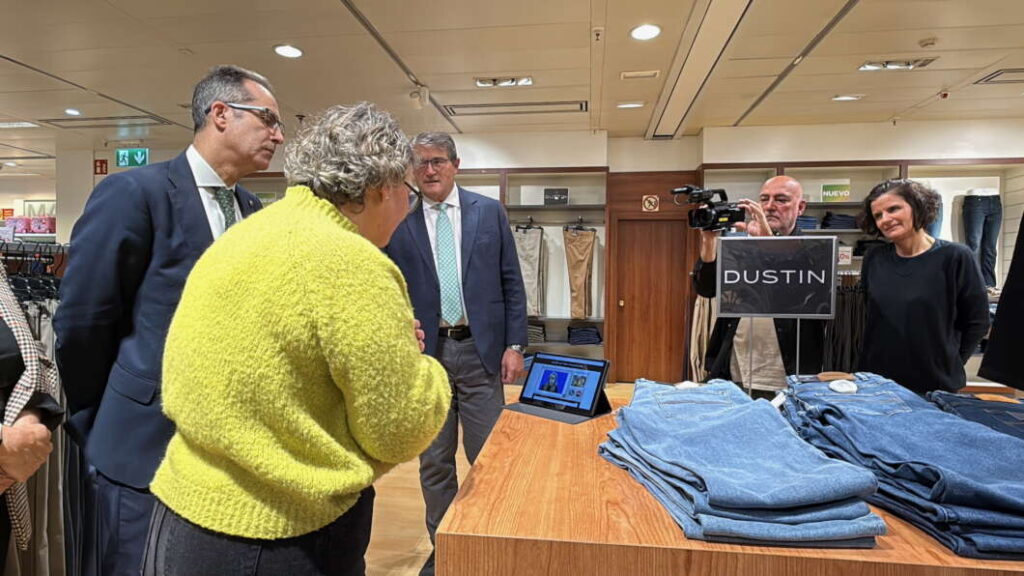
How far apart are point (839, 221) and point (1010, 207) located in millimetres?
1665

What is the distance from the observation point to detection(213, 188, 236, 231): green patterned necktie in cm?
142

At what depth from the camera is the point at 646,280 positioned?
19.8 ft

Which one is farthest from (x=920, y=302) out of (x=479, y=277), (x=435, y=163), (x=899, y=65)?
(x=899, y=65)

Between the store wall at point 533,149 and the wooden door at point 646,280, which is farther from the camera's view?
the wooden door at point 646,280

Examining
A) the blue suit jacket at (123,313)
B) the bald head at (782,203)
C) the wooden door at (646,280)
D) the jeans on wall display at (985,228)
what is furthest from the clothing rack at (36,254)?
the jeans on wall display at (985,228)

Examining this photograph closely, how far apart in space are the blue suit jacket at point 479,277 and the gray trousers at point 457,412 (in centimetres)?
4

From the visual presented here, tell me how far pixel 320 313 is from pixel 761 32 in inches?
141

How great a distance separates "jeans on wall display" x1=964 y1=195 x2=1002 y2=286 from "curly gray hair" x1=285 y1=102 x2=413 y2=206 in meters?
6.19

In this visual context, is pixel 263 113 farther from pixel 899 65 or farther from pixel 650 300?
pixel 650 300

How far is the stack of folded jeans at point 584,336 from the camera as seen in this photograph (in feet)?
19.1

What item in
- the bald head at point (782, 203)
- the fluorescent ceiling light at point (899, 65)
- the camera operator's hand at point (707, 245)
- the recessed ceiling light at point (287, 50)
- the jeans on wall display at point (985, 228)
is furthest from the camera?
the jeans on wall display at point (985, 228)

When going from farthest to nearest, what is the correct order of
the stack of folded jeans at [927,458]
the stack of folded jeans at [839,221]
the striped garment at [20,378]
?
the stack of folded jeans at [839,221]
the striped garment at [20,378]
the stack of folded jeans at [927,458]

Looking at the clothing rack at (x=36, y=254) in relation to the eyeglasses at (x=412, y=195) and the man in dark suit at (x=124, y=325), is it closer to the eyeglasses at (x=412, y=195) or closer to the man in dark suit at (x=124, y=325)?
the man in dark suit at (x=124, y=325)

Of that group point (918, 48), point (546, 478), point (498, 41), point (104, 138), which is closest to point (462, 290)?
point (546, 478)
